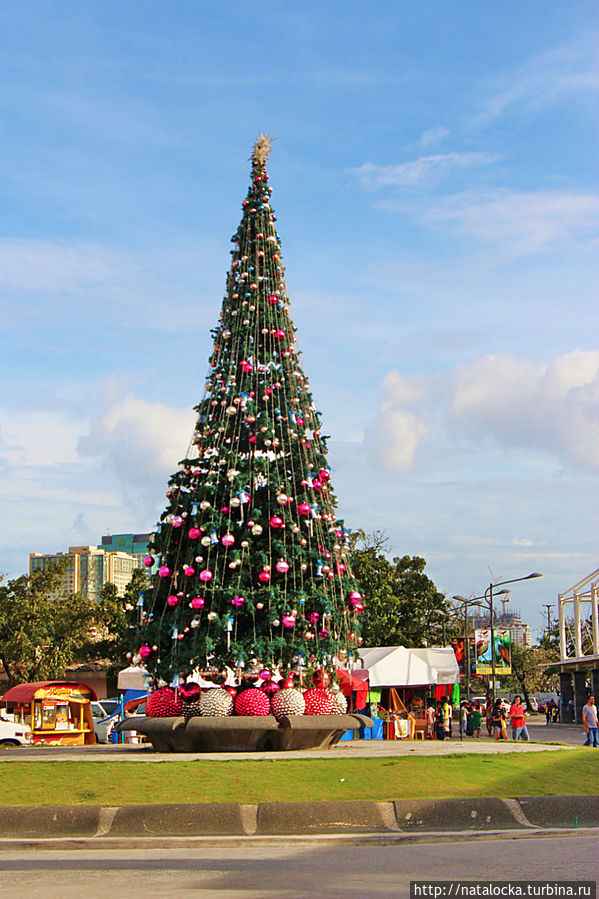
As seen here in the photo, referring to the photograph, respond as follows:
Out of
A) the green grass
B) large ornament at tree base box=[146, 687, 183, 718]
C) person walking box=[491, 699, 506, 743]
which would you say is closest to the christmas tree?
large ornament at tree base box=[146, 687, 183, 718]

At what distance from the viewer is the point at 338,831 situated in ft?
36.9

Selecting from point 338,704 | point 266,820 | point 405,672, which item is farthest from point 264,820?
point 405,672

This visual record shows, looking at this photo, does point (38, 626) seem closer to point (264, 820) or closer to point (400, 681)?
point (400, 681)

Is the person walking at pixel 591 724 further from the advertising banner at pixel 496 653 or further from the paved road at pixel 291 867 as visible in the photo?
the advertising banner at pixel 496 653

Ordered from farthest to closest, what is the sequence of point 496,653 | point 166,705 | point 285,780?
point 496,653 < point 166,705 < point 285,780

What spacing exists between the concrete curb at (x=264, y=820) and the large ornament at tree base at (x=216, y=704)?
20.7ft

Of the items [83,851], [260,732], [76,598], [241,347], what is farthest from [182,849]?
[76,598]

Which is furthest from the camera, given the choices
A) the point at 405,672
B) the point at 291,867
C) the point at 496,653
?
the point at 496,653

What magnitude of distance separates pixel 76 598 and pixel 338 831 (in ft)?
113

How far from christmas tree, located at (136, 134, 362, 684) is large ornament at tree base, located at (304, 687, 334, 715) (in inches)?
25.4

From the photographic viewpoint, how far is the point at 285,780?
1290 centimetres

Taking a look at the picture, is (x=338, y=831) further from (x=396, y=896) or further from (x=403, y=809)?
(x=396, y=896)

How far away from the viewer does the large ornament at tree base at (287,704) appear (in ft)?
59.1

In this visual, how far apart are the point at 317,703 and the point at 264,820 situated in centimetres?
710
